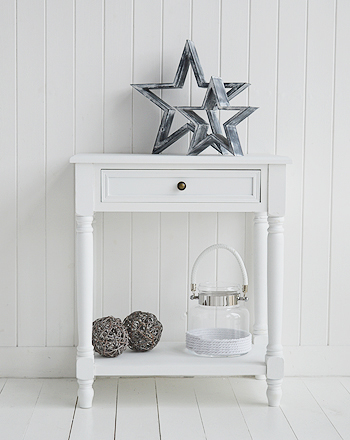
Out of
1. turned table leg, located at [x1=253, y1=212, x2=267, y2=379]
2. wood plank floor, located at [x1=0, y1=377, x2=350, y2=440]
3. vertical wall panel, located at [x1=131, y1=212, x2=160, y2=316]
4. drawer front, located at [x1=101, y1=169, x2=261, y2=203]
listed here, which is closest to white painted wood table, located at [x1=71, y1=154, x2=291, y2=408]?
drawer front, located at [x1=101, y1=169, x2=261, y2=203]

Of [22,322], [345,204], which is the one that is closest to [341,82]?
[345,204]

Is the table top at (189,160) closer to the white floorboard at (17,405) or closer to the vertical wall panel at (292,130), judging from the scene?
the vertical wall panel at (292,130)

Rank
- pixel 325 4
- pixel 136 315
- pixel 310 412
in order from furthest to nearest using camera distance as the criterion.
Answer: pixel 325 4 → pixel 136 315 → pixel 310 412

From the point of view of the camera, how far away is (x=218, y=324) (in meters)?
2.03

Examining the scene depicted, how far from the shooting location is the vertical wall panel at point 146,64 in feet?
6.84

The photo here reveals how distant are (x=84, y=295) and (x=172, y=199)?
0.40m

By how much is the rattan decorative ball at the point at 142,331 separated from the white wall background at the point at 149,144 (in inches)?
7.3

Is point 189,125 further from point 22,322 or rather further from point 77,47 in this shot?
point 22,322

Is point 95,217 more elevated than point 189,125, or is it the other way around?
point 189,125

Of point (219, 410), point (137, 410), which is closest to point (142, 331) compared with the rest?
point (137, 410)

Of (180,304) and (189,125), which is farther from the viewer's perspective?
(180,304)

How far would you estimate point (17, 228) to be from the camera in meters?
2.12

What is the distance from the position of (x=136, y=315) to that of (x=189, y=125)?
2.20ft

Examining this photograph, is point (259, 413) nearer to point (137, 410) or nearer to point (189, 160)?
point (137, 410)
